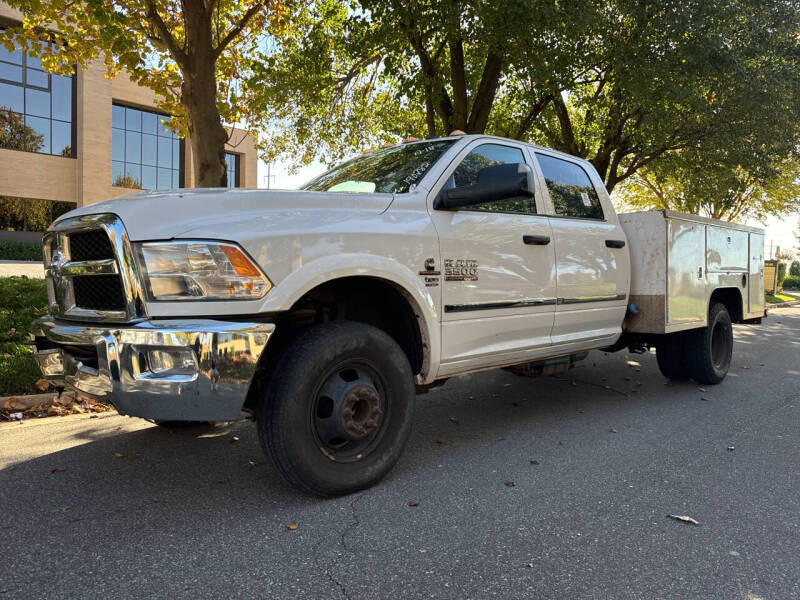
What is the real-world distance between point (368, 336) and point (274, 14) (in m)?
9.70

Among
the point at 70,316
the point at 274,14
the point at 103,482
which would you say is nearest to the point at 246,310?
the point at 70,316

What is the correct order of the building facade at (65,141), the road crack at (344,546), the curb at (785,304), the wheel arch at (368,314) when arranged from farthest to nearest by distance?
the building facade at (65,141) → the curb at (785,304) → the wheel arch at (368,314) → the road crack at (344,546)

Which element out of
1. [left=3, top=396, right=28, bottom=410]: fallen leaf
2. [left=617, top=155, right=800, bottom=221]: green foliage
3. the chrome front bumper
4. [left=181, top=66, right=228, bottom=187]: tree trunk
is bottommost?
[left=3, top=396, right=28, bottom=410]: fallen leaf

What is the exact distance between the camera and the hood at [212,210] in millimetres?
2777

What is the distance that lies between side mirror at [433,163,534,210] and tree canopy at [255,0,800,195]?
545cm

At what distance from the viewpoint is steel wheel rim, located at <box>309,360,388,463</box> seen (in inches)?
124

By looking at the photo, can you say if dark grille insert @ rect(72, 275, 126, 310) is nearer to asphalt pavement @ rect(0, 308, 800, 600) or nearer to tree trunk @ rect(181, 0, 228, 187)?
asphalt pavement @ rect(0, 308, 800, 600)

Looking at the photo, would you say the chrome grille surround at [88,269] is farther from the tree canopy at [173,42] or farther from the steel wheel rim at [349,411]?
the tree canopy at [173,42]

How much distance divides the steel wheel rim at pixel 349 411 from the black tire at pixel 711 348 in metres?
4.13

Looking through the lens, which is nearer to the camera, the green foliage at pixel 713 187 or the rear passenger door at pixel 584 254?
the rear passenger door at pixel 584 254

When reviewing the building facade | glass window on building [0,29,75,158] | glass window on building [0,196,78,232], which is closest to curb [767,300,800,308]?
the building facade

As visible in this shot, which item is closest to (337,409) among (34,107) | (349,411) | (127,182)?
(349,411)

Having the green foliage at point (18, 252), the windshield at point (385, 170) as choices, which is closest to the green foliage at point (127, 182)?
the green foliage at point (18, 252)

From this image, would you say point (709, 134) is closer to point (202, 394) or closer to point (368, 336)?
point (368, 336)
